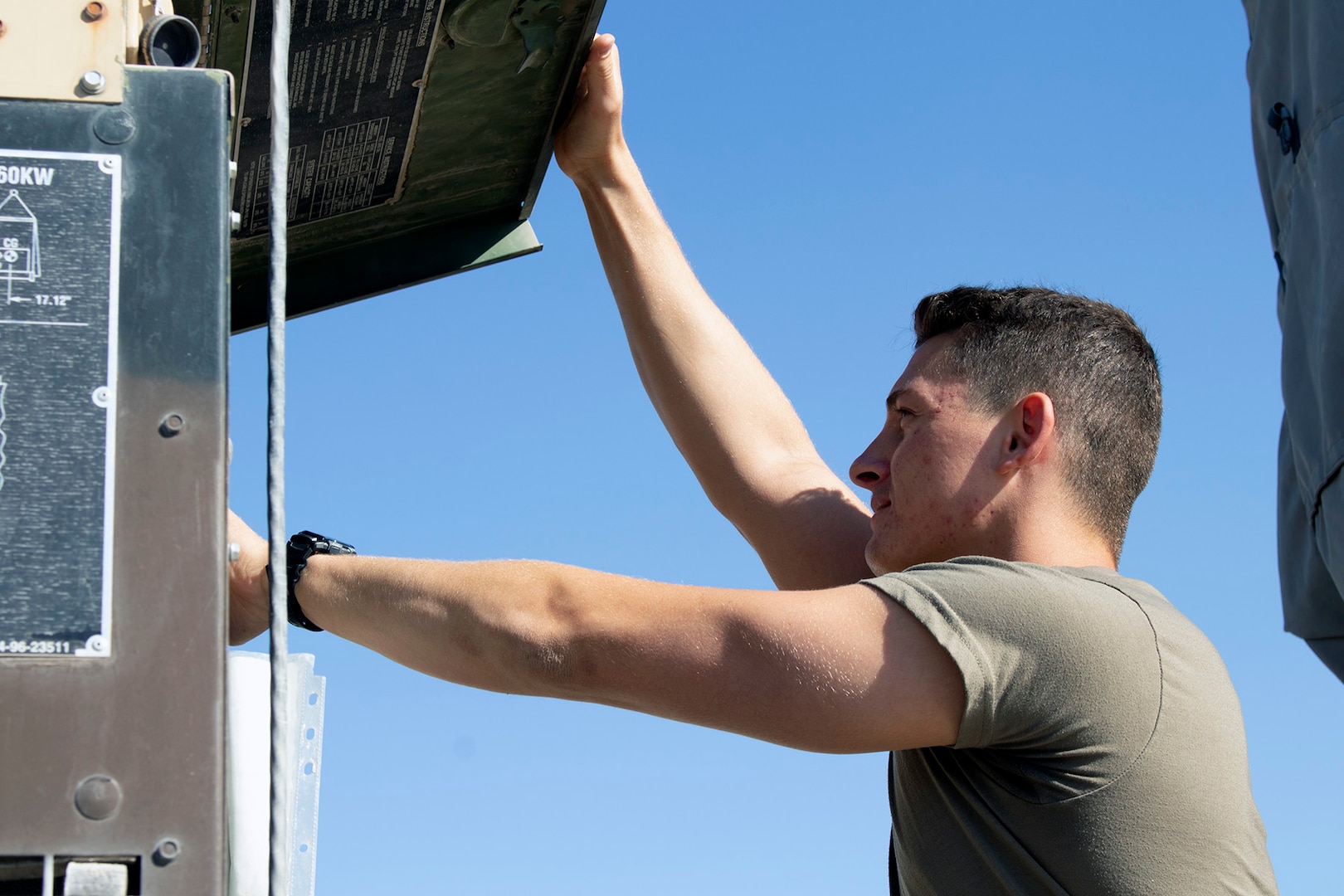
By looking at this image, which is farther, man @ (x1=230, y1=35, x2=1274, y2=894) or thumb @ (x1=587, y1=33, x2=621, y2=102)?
thumb @ (x1=587, y1=33, x2=621, y2=102)

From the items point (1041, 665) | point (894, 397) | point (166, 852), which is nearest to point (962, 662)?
point (1041, 665)

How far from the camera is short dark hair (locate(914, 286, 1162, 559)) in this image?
262 cm

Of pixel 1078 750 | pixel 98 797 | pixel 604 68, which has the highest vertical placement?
pixel 604 68

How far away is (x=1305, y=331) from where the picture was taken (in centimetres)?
165

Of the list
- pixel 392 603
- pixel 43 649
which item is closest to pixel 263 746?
pixel 392 603

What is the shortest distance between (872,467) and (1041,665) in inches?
28.3

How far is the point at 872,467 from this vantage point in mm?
2730

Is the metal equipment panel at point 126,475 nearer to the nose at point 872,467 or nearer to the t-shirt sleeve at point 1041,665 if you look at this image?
the t-shirt sleeve at point 1041,665

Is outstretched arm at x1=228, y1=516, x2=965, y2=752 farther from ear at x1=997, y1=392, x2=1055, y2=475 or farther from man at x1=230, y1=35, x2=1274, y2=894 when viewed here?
ear at x1=997, y1=392, x2=1055, y2=475

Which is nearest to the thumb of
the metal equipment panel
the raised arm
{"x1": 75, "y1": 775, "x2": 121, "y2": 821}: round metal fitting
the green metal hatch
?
the green metal hatch

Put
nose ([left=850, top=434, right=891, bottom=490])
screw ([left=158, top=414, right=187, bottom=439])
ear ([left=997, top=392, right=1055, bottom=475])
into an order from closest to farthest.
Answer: screw ([left=158, top=414, right=187, bottom=439]), ear ([left=997, top=392, right=1055, bottom=475]), nose ([left=850, top=434, right=891, bottom=490])

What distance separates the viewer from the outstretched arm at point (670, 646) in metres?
2.02

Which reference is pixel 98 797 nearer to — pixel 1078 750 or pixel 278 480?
Result: pixel 278 480

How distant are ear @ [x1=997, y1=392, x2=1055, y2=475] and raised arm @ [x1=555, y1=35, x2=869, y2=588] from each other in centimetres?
65
